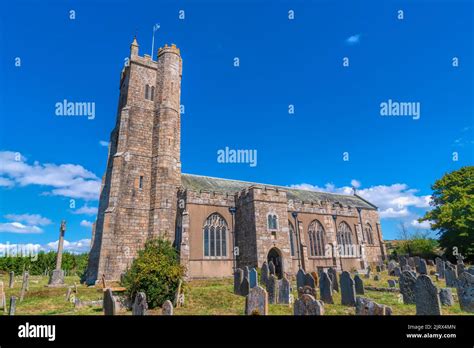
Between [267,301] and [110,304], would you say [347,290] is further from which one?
[110,304]

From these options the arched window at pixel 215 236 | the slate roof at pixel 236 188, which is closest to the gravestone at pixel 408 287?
the arched window at pixel 215 236

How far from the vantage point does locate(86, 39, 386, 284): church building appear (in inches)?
746

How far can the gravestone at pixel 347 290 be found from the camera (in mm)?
10523

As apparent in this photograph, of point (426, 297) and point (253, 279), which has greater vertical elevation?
point (426, 297)

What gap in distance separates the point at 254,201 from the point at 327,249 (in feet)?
31.7

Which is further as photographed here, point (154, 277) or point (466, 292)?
point (154, 277)

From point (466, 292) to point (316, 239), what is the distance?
15.3 m

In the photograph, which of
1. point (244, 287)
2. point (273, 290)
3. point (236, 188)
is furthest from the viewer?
point (236, 188)

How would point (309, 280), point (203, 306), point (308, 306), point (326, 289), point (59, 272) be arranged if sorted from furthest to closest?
1. point (59, 272)
2. point (309, 280)
3. point (326, 289)
4. point (203, 306)
5. point (308, 306)

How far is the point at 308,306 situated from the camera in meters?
6.79

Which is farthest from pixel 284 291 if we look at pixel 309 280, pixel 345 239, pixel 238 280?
pixel 345 239

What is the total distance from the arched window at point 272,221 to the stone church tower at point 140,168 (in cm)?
734

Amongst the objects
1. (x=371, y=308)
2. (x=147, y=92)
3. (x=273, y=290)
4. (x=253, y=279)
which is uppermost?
(x=147, y=92)
